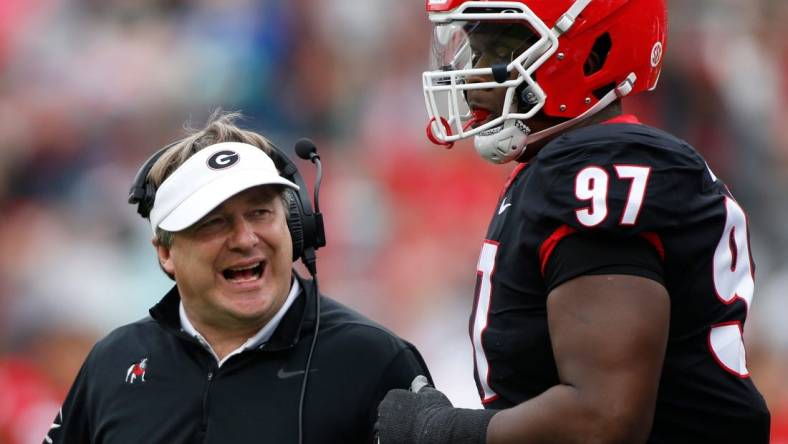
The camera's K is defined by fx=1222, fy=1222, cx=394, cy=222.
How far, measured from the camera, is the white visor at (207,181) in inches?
110

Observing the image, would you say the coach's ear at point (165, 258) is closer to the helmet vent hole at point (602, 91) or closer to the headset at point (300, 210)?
the headset at point (300, 210)

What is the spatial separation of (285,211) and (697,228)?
1.14 meters

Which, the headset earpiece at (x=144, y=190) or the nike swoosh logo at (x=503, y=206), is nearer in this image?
the nike swoosh logo at (x=503, y=206)

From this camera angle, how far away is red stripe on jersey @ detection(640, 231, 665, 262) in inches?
81.5

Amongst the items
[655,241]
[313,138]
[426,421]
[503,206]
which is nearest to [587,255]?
[655,241]

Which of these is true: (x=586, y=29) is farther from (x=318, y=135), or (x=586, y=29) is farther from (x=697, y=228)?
(x=318, y=135)

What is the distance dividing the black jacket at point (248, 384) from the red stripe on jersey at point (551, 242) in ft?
2.68

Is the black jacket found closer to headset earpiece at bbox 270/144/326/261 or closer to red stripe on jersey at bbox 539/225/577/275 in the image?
headset earpiece at bbox 270/144/326/261

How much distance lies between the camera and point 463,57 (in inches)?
98.1

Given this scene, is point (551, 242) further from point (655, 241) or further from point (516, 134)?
point (516, 134)

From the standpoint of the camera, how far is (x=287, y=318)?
2.90m

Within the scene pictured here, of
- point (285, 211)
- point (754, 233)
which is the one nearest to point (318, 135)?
point (754, 233)

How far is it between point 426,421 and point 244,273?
2.78ft

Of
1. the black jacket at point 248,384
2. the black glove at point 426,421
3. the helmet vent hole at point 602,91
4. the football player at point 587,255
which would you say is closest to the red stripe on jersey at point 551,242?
the football player at point 587,255
